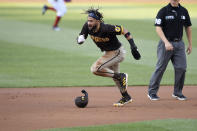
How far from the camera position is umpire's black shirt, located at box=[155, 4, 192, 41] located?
33.0ft

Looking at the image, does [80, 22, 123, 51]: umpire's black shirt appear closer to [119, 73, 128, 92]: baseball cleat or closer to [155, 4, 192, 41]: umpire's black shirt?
[119, 73, 128, 92]: baseball cleat

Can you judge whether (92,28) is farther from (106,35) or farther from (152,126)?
(152,126)

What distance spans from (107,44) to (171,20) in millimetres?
1429

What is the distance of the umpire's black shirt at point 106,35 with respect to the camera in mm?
9406

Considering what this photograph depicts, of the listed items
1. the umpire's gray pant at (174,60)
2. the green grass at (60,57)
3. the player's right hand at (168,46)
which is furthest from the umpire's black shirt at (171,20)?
the green grass at (60,57)

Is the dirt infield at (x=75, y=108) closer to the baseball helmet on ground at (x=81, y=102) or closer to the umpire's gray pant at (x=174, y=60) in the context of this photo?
the baseball helmet on ground at (x=81, y=102)

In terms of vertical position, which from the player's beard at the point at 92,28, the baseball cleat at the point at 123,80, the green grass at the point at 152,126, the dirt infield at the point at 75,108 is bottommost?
the green grass at the point at 152,126

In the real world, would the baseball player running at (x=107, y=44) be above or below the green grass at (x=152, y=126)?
above

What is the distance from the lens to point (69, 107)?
9797 millimetres

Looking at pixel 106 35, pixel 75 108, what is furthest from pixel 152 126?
pixel 106 35

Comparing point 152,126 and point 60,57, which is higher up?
point 60,57

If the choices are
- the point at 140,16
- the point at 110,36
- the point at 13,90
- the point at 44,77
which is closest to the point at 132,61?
the point at 44,77

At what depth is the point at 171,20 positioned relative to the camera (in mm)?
10078

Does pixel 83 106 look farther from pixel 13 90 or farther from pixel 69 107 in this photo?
pixel 13 90
